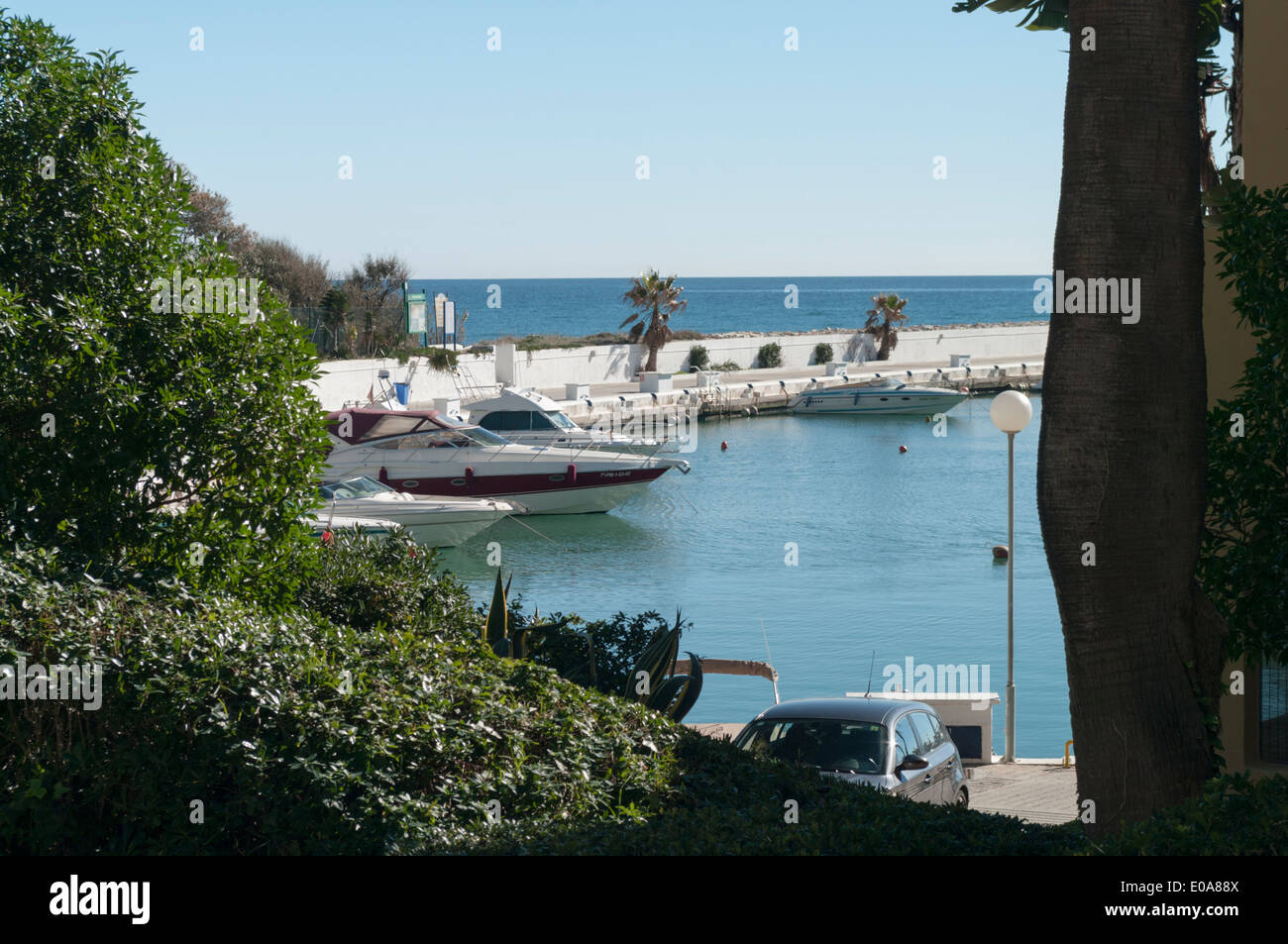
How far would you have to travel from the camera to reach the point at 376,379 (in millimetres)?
47406

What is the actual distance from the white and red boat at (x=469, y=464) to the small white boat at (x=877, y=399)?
29.9 meters

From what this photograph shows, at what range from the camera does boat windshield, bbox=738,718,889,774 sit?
10430 millimetres

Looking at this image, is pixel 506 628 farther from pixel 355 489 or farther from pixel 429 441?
pixel 429 441

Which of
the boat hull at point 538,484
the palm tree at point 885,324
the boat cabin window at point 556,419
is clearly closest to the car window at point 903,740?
the boat hull at point 538,484

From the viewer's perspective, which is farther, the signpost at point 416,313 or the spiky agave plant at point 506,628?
the signpost at point 416,313

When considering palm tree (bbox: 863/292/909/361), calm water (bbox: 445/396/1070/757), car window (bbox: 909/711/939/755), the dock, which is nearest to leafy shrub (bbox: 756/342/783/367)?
the dock

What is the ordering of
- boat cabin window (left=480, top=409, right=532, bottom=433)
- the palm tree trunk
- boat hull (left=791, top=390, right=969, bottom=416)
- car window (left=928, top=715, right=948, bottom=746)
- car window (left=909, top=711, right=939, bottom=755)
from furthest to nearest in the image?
boat hull (left=791, top=390, right=969, bottom=416) → boat cabin window (left=480, top=409, right=532, bottom=433) → car window (left=928, top=715, right=948, bottom=746) → car window (left=909, top=711, right=939, bottom=755) → the palm tree trunk

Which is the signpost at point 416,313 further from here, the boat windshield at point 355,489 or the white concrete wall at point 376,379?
the boat windshield at point 355,489

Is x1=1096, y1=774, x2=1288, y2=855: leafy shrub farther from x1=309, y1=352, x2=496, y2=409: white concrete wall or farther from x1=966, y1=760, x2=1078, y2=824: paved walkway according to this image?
x1=309, y1=352, x2=496, y2=409: white concrete wall

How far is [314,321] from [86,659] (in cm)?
4561

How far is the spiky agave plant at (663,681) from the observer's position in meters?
9.77

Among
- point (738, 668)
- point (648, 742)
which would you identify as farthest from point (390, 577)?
point (738, 668)

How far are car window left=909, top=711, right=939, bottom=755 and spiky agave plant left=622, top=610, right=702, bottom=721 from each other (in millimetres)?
2337

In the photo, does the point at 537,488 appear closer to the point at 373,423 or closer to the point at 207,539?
the point at 373,423
